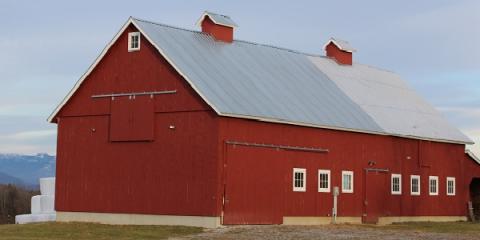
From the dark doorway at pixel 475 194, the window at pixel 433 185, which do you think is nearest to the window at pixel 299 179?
the window at pixel 433 185

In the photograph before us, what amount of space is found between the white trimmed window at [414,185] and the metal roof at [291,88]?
220 centimetres

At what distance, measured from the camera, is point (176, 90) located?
40.1m

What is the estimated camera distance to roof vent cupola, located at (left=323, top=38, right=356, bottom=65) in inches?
2160

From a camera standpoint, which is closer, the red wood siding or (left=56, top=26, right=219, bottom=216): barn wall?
(left=56, top=26, right=219, bottom=216): barn wall

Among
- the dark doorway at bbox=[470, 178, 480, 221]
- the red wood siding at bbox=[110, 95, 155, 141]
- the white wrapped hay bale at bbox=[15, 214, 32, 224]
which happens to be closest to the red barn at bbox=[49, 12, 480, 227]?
the red wood siding at bbox=[110, 95, 155, 141]

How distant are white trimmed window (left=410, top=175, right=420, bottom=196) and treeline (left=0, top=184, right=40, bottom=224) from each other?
49.3m

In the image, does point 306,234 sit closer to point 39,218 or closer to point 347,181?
point 347,181

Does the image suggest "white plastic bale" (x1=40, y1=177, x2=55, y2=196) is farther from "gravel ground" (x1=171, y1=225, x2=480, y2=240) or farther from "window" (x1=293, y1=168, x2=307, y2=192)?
"gravel ground" (x1=171, y1=225, x2=480, y2=240)

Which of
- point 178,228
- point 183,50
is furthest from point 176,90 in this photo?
point 178,228

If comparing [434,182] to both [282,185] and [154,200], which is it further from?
[154,200]

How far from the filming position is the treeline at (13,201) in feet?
309

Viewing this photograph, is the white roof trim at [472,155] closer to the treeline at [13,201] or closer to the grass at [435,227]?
the grass at [435,227]

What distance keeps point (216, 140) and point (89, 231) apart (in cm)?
624

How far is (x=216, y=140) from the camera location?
1531 inches
